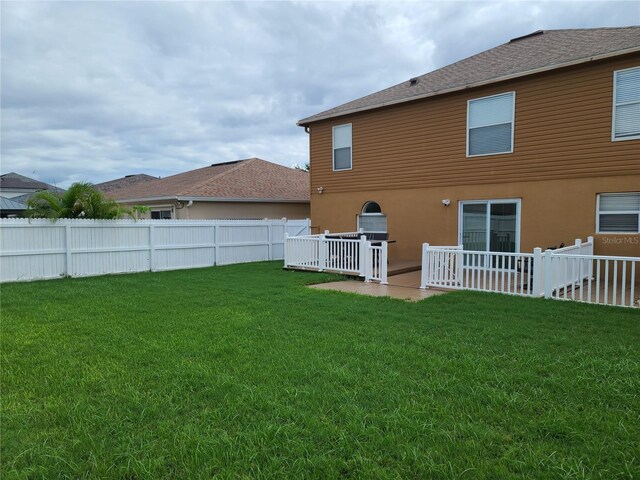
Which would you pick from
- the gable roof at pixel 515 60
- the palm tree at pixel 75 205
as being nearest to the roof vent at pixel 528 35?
the gable roof at pixel 515 60

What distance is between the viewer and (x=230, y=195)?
56.7ft

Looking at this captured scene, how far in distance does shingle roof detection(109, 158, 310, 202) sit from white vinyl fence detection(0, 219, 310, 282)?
291 cm

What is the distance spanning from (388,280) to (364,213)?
413cm

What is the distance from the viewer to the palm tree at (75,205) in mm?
10703

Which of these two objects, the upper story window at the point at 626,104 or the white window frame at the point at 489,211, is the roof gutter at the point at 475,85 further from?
the white window frame at the point at 489,211

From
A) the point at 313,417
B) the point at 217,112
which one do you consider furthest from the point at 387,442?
the point at 217,112

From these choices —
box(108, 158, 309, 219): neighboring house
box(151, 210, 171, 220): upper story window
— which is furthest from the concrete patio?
box(151, 210, 171, 220): upper story window

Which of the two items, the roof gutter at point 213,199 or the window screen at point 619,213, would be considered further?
the roof gutter at point 213,199

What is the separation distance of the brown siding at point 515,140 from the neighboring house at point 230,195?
4809 mm

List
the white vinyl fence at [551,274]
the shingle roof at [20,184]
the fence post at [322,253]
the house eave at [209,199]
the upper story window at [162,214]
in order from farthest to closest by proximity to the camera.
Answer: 1. the shingle roof at [20,184]
2. the upper story window at [162,214]
3. the house eave at [209,199]
4. the fence post at [322,253]
5. the white vinyl fence at [551,274]

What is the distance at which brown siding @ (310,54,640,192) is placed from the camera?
923 cm

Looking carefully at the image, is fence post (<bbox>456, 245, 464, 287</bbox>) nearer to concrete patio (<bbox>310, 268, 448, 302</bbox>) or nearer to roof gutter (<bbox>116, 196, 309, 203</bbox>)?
concrete patio (<bbox>310, 268, 448, 302</bbox>)

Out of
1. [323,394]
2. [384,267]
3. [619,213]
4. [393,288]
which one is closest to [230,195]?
[384,267]

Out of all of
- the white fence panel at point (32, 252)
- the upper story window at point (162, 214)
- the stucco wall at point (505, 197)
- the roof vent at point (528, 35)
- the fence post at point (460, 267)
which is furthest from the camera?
the upper story window at point (162, 214)
